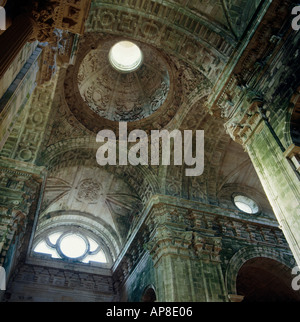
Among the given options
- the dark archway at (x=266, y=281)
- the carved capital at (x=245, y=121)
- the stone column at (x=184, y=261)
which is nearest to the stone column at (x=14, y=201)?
the stone column at (x=184, y=261)

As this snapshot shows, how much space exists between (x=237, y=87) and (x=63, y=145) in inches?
257

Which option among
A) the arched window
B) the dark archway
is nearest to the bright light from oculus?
the arched window

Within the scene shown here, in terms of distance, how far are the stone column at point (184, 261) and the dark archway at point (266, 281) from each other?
5.52 feet

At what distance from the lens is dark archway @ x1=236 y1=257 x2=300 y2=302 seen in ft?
32.4

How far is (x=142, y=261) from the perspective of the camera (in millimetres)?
10328

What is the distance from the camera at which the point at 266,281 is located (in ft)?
34.8

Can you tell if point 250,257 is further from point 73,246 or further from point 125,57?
point 125,57

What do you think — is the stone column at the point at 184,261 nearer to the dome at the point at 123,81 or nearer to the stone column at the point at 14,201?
the stone column at the point at 14,201

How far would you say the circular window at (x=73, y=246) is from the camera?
13262 mm

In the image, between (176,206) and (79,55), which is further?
(79,55)

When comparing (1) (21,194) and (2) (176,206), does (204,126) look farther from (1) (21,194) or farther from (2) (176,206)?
(1) (21,194)

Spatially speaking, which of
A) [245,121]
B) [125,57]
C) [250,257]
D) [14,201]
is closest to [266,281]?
[250,257]

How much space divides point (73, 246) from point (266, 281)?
8345mm

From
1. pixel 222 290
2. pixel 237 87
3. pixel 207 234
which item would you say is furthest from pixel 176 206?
pixel 237 87
